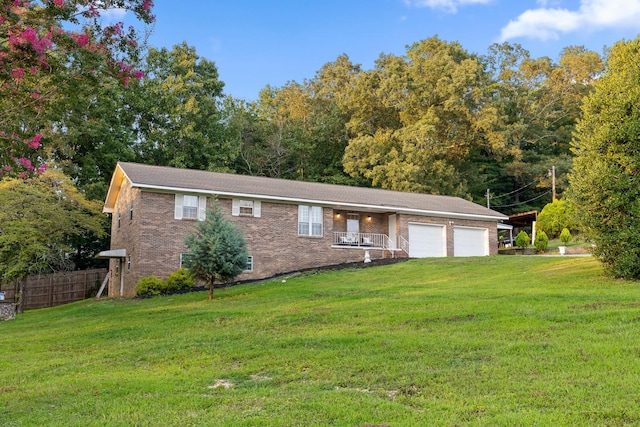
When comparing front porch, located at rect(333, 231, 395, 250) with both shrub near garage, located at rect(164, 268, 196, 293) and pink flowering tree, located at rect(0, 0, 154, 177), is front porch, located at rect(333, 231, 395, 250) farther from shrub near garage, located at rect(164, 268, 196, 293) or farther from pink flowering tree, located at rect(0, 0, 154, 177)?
pink flowering tree, located at rect(0, 0, 154, 177)

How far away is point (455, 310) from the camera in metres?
10.3

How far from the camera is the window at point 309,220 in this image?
79.3 ft

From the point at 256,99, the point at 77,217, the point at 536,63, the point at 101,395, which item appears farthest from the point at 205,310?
the point at 536,63

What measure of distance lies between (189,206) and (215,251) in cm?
622

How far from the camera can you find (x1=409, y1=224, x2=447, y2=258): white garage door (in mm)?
26469

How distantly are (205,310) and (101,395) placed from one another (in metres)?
7.27

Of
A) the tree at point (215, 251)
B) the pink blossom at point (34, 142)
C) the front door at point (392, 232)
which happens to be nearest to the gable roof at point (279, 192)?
the front door at point (392, 232)

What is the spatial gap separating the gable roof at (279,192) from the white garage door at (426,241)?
2.56 ft

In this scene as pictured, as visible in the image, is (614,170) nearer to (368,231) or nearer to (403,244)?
(403,244)

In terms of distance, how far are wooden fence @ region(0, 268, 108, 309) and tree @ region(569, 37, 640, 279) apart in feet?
76.2

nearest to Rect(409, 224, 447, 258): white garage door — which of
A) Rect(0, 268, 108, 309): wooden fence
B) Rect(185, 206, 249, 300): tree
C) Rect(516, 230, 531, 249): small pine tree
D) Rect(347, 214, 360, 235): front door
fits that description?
Rect(347, 214, 360, 235): front door

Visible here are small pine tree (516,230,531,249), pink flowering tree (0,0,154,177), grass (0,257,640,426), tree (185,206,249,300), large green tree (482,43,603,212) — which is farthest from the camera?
large green tree (482,43,603,212)

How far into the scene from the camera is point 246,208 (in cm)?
2302

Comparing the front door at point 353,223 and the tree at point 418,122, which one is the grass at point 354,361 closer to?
the front door at point 353,223
